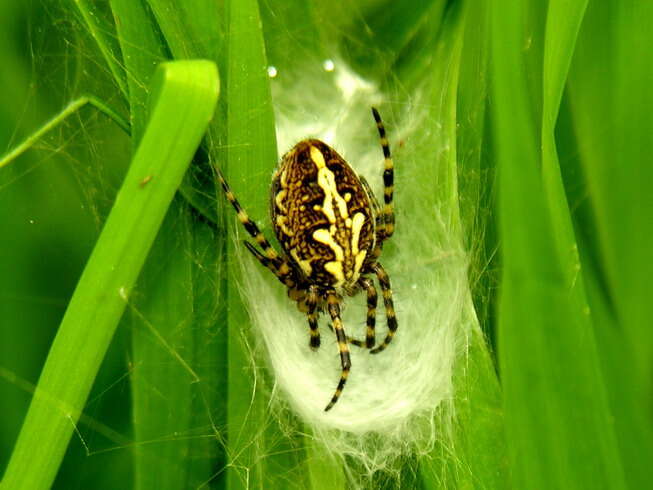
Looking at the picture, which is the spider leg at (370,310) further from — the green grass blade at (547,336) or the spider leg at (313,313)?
the green grass blade at (547,336)

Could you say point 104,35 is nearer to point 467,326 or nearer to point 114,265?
point 114,265

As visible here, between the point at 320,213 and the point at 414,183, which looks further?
the point at 414,183

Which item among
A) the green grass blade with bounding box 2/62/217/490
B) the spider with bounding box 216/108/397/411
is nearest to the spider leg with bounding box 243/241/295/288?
the spider with bounding box 216/108/397/411

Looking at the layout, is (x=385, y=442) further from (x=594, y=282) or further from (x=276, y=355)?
(x=594, y=282)

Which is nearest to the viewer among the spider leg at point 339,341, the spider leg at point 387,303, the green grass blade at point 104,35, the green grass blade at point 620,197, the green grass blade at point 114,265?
the green grass blade at point 114,265

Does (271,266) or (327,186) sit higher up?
(327,186)

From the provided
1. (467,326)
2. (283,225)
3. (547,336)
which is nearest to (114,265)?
(283,225)

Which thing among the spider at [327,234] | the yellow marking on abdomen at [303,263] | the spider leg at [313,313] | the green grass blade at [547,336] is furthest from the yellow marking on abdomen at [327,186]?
the green grass blade at [547,336]

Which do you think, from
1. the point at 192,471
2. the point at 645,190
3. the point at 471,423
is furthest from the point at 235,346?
the point at 645,190
